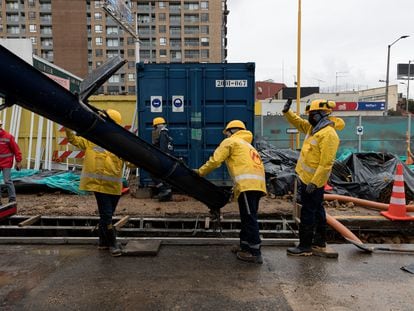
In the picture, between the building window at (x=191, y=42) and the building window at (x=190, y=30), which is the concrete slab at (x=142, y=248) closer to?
the building window at (x=191, y=42)

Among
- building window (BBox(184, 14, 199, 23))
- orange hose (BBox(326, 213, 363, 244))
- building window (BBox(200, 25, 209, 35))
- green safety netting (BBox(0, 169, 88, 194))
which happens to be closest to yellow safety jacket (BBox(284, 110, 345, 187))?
orange hose (BBox(326, 213, 363, 244))

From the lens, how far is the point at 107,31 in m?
82.9

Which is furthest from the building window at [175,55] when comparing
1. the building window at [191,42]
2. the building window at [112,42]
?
the building window at [112,42]

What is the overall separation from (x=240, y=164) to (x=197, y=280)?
4.85 ft

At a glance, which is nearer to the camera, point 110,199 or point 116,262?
point 116,262

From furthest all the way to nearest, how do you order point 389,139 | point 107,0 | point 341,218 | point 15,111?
point 389,139
point 107,0
point 15,111
point 341,218

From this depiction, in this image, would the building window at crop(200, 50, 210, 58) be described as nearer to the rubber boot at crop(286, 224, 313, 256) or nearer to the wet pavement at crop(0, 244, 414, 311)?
the wet pavement at crop(0, 244, 414, 311)

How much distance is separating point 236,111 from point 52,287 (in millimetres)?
5309

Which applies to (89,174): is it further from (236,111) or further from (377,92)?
(377,92)

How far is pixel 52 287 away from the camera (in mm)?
3998

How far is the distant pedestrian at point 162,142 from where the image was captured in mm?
7547

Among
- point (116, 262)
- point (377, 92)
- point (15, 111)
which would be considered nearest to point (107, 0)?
point (15, 111)

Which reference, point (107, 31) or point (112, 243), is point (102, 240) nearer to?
point (112, 243)

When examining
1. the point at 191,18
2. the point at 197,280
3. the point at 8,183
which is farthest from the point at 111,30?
the point at 197,280
